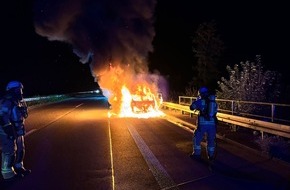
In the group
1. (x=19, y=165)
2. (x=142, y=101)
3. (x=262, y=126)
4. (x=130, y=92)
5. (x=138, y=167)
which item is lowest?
(x=138, y=167)

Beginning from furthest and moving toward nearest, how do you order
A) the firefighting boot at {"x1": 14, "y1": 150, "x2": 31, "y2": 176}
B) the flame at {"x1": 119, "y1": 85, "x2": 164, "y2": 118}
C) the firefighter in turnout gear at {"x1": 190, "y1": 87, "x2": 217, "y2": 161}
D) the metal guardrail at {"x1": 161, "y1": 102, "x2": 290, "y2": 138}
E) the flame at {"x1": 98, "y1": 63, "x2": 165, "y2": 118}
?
the flame at {"x1": 98, "y1": 63, "x2": 165, "y2": 118} → the flame at {"x1": 119, "y1": 85, "x2": 164, "y2": 118} → the metal guardrail at {"x1": 161, "y1": 102, "x2": 290, "y2": 138} → the firefighter in turnout gear at {"x1": 190, "y1": 87, "x2": 217, "y2": 161} → the firefighting boot at {"x1": 14, "y1": 150, "x2": 31, "y2": 176}

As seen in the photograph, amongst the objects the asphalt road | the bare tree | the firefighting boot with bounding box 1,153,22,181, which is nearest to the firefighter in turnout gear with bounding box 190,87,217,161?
the asphalt road

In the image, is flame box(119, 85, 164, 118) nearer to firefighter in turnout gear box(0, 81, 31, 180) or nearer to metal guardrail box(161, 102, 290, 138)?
metal guardrail box(161, 102, 290, 138)

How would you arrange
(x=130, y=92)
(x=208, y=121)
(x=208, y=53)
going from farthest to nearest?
(x=208, y=53), (x=130, y=92), (x=208, y=121)

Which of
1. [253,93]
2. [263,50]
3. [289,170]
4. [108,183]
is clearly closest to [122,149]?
[108,183]

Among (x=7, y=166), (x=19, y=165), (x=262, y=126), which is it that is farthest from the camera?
(x=262, y=126)

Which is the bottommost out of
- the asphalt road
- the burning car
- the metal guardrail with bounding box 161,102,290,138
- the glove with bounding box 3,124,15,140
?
the asphalt road

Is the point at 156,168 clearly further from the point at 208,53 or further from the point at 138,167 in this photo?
the point at 208,53

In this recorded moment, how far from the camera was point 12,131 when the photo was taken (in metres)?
7.37

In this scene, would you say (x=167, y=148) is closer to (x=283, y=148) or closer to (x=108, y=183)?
(x=283, y=148)

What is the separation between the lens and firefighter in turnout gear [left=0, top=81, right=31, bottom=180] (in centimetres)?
741

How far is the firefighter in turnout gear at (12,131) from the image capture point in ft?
24.3

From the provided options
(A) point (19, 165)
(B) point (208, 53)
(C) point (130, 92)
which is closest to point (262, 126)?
(A) point (19, 165)

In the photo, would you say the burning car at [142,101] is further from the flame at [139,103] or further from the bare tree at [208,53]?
the bare tree at [208,53]
